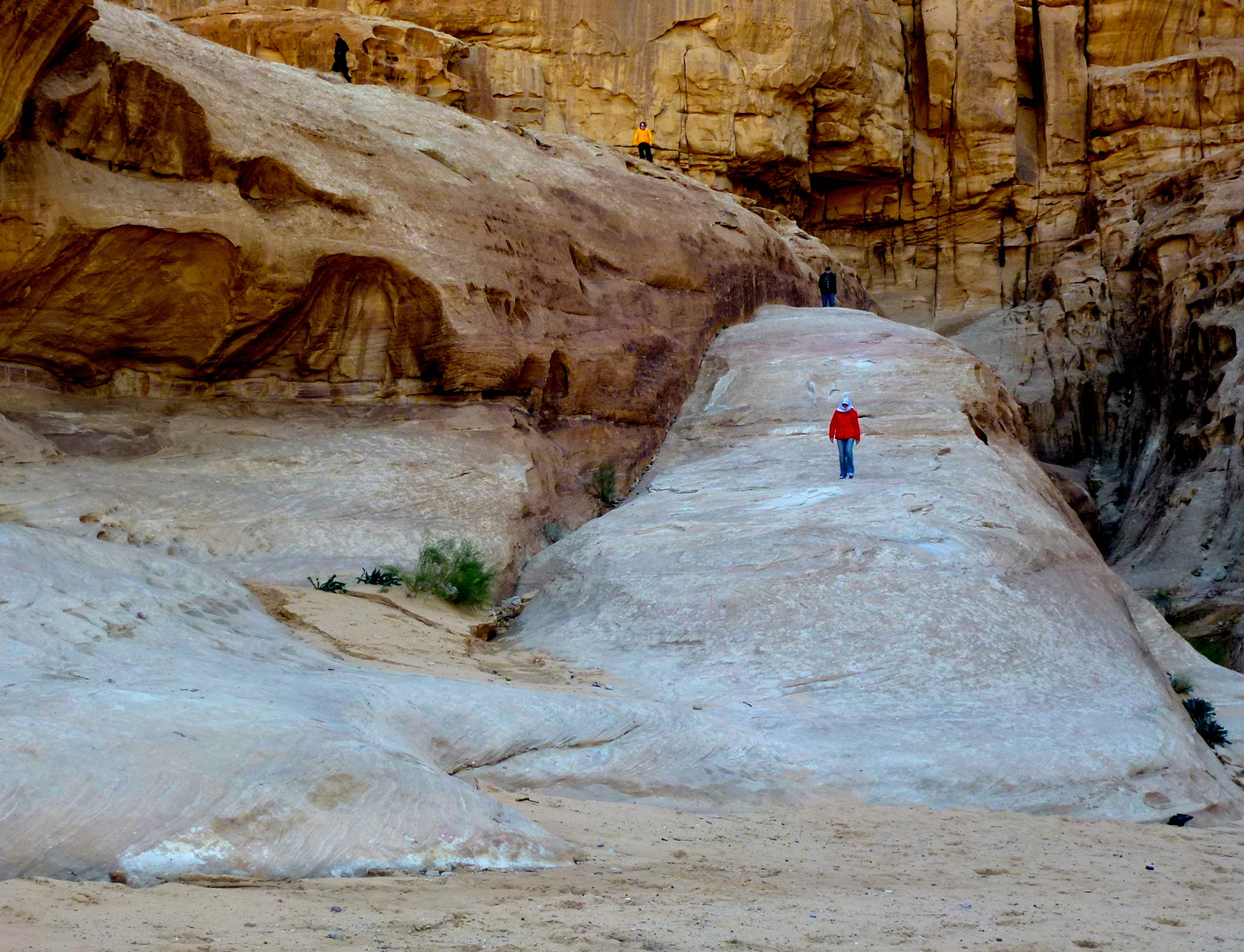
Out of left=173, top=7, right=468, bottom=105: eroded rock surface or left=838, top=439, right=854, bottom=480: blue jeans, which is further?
left=173, top=7, right=468, bottom=105: eroded rock surface

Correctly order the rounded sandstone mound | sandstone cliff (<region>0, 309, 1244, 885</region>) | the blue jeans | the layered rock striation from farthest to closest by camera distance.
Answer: the layered rock striation < the blue jeans < sandstone cliff (<region>0, 309, 1244, 885</region>) < the rounded sandstone mound

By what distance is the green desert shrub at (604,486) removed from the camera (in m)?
16.7

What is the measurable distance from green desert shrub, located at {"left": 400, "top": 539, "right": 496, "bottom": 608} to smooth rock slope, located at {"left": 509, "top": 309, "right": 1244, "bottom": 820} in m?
0.56

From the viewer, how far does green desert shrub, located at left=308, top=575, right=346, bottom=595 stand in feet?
39.1

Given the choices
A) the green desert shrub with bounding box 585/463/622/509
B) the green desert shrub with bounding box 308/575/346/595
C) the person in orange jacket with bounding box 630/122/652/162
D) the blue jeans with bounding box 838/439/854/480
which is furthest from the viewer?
the person in orange jacket with bounding box 630/122/652/162

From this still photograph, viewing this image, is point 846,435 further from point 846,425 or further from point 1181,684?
point 1181,684

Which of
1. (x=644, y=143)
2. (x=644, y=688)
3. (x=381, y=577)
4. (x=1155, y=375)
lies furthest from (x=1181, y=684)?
(x=644, y=143)

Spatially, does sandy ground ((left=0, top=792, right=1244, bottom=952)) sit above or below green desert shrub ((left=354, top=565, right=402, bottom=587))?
below

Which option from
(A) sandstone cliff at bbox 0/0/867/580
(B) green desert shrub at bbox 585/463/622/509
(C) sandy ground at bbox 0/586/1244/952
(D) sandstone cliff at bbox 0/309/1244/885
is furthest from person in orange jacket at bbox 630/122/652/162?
(C) sandy ground at bbox 0/586/1244/952

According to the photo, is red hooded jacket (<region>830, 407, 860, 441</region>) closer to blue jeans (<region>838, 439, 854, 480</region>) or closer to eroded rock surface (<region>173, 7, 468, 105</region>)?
blue jeans (<region>838, 439, 854, 480</region>)

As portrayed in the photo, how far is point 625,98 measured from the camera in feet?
116

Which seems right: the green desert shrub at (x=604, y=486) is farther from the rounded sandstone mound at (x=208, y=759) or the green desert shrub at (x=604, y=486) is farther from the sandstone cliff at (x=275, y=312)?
the rounded sandstone mound at (x=208, y=759)

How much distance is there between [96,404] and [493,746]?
852 cm

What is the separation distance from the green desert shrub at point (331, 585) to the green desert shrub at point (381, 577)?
0.24 m
